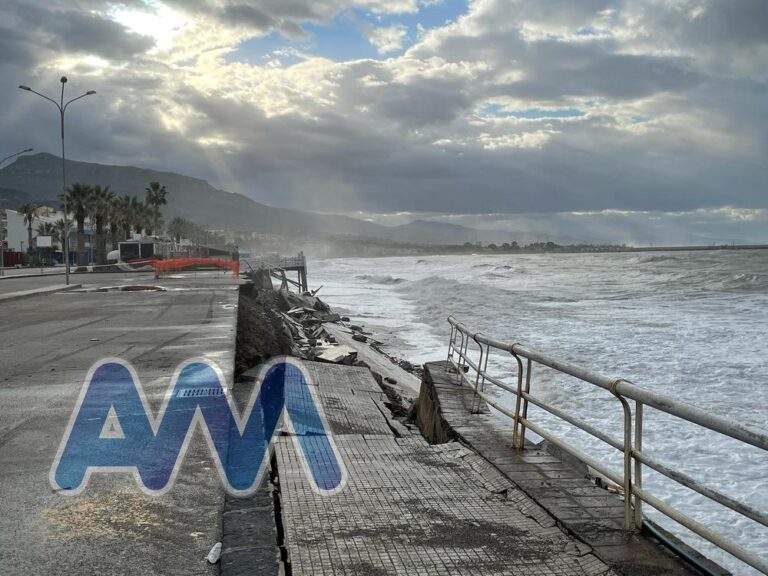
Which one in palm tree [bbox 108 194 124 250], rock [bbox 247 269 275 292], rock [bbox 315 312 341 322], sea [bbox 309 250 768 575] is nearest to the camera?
sea [bbox 309 250 768 575]

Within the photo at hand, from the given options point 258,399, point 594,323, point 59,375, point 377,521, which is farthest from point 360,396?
point 594,323

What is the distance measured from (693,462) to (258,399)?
612cm

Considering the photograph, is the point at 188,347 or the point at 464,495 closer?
the point at 464,495

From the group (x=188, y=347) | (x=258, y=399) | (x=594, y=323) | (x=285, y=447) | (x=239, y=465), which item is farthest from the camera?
(x=594, y=323)

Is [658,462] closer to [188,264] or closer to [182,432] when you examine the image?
[182,432]

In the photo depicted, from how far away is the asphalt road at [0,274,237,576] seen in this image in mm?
3320

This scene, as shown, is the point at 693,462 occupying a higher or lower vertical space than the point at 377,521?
lower

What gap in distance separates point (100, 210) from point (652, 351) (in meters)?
69.5

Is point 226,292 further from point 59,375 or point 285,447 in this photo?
point 285,447

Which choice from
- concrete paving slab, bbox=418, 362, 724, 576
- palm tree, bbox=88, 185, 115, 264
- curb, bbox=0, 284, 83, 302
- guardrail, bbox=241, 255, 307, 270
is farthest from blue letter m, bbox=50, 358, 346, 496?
palm tree, bbox=88, 185, 115, 264

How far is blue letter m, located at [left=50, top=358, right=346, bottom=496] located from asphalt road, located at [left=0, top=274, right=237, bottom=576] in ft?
0.39

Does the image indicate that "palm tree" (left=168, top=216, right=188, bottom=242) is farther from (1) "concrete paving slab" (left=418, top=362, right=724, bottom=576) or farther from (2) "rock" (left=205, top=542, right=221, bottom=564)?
(2) "rock" (left=205, top=542, right=221, bottom=564)

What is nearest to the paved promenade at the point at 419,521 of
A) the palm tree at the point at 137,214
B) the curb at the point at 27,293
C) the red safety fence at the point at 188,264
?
the curb at the point at 27,293

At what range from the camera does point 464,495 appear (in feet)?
Answer: 14.5
